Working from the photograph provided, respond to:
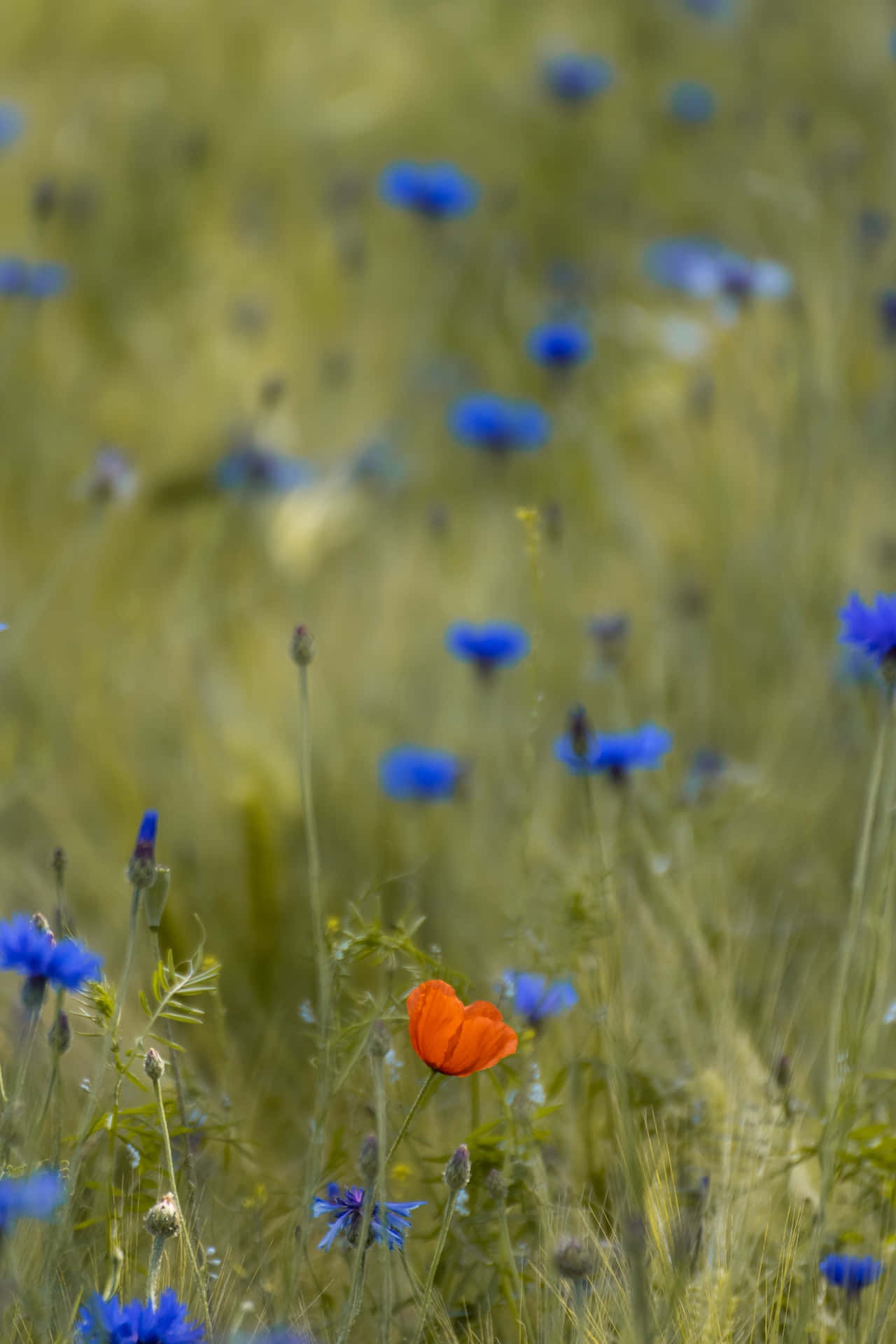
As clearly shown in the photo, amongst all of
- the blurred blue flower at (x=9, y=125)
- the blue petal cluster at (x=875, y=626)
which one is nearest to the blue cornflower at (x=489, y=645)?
the blue petal cluster at (x=875, y=626)

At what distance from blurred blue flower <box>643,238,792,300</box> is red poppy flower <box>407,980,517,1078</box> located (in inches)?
50.4

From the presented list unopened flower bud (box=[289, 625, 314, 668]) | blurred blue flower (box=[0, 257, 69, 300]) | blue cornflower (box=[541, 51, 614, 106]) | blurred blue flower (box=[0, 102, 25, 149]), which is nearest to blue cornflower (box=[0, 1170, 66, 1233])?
unopened flower bud (box=[289, 625, 314, 668])

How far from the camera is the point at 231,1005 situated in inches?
40.7

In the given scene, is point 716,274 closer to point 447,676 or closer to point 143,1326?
point 447,676

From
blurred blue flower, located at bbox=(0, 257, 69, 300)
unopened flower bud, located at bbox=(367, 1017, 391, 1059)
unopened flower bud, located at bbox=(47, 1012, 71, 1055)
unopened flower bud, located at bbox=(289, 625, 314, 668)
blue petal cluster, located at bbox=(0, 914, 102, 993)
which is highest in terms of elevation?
blurred blue flower, located at bbox=(0, 257, 69, 300)

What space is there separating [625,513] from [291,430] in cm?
89

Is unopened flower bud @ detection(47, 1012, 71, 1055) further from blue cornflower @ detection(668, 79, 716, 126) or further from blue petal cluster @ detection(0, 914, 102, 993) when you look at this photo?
blue cornflower @ detection(668, 79, 716, 126)

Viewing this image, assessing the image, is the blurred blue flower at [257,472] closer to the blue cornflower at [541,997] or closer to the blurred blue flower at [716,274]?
the blurred blue flower at [716,274]

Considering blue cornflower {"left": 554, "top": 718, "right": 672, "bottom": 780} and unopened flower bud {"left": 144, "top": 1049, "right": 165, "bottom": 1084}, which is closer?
unopened flower bud {"left": 144, "top": 1049, "right": 165, "bottom": 1084}

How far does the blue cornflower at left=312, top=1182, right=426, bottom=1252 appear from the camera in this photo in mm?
581

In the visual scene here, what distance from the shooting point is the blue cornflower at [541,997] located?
796mm

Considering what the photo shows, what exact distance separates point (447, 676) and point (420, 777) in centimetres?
40

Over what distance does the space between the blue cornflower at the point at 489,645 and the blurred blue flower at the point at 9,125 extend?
4.56 ft

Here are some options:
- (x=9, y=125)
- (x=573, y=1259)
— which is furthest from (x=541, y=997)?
(x=9, y=125)
